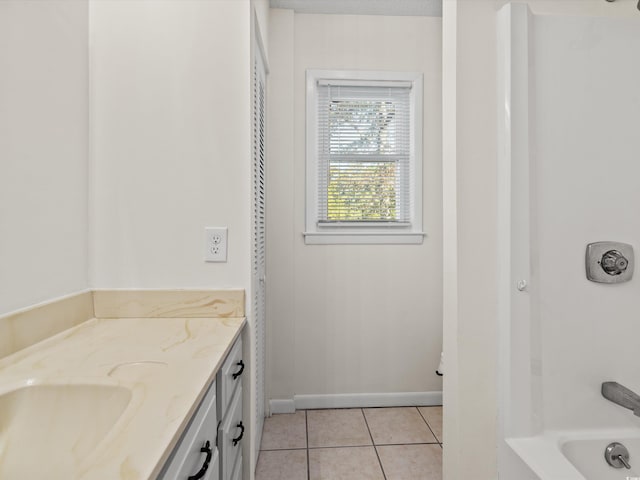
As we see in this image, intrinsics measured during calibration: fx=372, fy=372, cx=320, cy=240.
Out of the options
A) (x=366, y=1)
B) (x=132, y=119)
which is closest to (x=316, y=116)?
(x=366, y=1)

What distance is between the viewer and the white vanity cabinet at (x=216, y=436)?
69 centimetres

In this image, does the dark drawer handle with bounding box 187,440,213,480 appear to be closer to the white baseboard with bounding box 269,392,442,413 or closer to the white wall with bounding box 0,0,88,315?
the white wall with bounding box 0,0,88,315

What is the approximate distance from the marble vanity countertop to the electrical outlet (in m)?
0.36

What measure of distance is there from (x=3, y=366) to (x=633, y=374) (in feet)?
6.43

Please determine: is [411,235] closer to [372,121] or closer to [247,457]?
[372,121]

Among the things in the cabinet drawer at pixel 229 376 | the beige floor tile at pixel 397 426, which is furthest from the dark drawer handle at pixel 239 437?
the beige floor tile at pixel 397 426

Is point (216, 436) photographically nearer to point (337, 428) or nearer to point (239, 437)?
point (239, 437)

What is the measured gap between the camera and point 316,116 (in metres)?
2.50

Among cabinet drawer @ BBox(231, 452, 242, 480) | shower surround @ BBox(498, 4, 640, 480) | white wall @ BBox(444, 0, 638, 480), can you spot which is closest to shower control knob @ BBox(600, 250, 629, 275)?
shower surround @ BBox(498, 4, 640, 480)

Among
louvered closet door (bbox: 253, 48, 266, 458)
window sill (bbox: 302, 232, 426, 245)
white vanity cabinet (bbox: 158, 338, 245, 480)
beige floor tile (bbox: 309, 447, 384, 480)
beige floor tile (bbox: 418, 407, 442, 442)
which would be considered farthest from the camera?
window sill (bbox: 302, 232, 426, 245)

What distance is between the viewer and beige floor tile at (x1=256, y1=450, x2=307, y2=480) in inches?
72.0

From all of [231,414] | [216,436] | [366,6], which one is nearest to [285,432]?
[231,414]

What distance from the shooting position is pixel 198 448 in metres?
0.78

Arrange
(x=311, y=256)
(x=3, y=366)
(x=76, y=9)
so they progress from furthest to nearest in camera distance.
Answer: (x=311, y=256) → (x=76, y=9) → (x=3, y=366)
